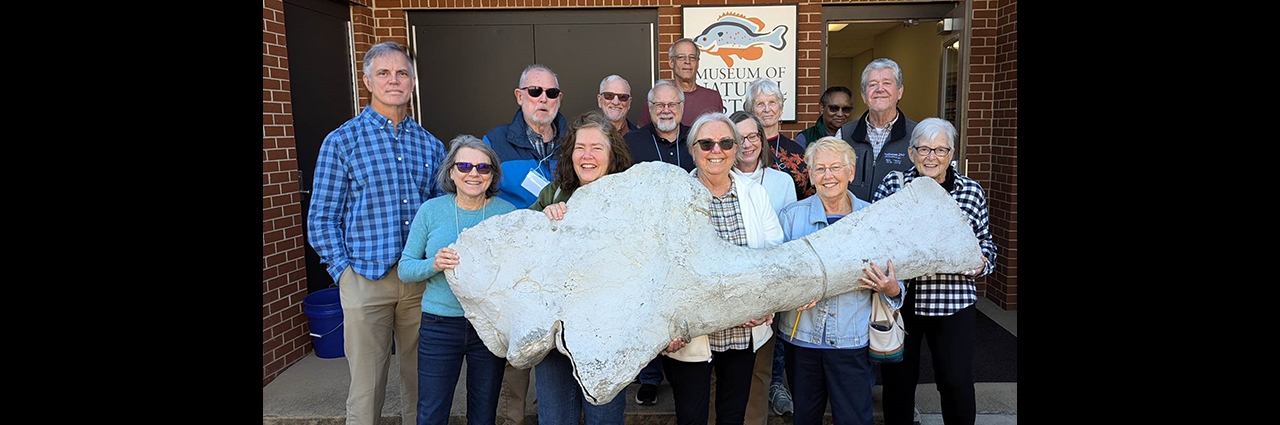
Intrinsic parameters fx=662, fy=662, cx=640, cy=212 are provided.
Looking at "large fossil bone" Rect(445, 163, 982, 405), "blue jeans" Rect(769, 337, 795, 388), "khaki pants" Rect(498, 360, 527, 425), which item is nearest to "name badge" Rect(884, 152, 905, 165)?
"large fossil bone" Rect(445, 163, 982, 405)

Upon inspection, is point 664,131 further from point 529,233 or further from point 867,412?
point 867,412

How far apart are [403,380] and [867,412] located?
212 centimetres

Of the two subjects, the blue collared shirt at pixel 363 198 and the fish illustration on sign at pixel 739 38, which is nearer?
the blue collared shirt at pixel 363 198

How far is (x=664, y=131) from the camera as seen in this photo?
3.49 m

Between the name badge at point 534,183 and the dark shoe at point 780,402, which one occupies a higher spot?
the name badge at point 534,183

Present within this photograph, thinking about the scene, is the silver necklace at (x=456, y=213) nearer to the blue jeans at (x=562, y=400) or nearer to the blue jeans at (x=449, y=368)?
the blue jeans at (x=449, y=368)

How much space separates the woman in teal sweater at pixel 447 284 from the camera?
2615 millimetres

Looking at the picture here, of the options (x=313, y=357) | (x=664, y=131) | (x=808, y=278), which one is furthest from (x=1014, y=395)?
(x=313, y=357)

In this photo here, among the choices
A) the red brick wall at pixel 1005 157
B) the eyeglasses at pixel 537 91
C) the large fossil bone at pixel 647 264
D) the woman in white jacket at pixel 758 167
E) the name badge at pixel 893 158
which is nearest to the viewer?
the large fossil bone at pixel 647 264

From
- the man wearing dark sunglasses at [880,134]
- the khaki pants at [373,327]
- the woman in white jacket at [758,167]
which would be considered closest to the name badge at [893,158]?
the man wearing dark sunglasses at [880,134]

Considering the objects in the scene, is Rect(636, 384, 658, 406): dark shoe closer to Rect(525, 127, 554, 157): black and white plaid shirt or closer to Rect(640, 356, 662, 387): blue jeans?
Rect(640, 356, 662, 387): blue jeans

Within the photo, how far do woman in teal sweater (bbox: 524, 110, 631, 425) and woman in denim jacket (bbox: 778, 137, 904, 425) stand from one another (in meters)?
0.75

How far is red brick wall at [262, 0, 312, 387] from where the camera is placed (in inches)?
159

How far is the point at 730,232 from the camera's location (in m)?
2.61
